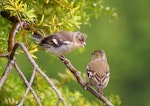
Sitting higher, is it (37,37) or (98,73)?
(37,37)

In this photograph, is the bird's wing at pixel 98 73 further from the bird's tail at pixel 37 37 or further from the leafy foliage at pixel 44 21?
the bird's tail at pixel 37 37

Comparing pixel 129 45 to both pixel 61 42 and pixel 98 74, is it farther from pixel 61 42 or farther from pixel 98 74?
pixel 61 42

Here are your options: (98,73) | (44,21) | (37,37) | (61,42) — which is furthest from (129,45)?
(37,37)

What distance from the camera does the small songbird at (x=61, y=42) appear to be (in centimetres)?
425

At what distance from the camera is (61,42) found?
15.0 feet

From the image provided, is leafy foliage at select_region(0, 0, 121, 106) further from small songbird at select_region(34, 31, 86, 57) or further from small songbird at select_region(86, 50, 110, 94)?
small songbird at select_region(86, 50, 110, 94)

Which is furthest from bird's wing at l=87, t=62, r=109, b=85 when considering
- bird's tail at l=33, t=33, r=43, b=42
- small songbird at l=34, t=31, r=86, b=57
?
bird's tail at l=33, t=33, r=43, b=42

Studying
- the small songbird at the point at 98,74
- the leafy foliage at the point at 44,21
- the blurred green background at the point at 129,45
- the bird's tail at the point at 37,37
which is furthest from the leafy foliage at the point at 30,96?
the blurred green background at the point at 129,45

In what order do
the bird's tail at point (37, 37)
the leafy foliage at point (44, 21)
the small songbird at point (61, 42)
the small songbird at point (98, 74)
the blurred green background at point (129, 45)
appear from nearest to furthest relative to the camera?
the leafy foliage at point (44, 21), the bird's tail at point (37, 37), the small songbird at point (61, 42), the small songbird at point (98, 74), the blurred green background at point (129, 45)

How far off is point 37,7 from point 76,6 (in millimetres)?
214

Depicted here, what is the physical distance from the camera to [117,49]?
53.6 feet

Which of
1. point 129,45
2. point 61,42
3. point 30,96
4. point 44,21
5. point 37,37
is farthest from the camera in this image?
point 129,45

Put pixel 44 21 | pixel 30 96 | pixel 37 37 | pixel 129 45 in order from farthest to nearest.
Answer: pixel 129 45, pixel 30 96, pixel 44 21, pixel 37 37

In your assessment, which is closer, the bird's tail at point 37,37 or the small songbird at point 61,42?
the bird's tail at point 37,37
